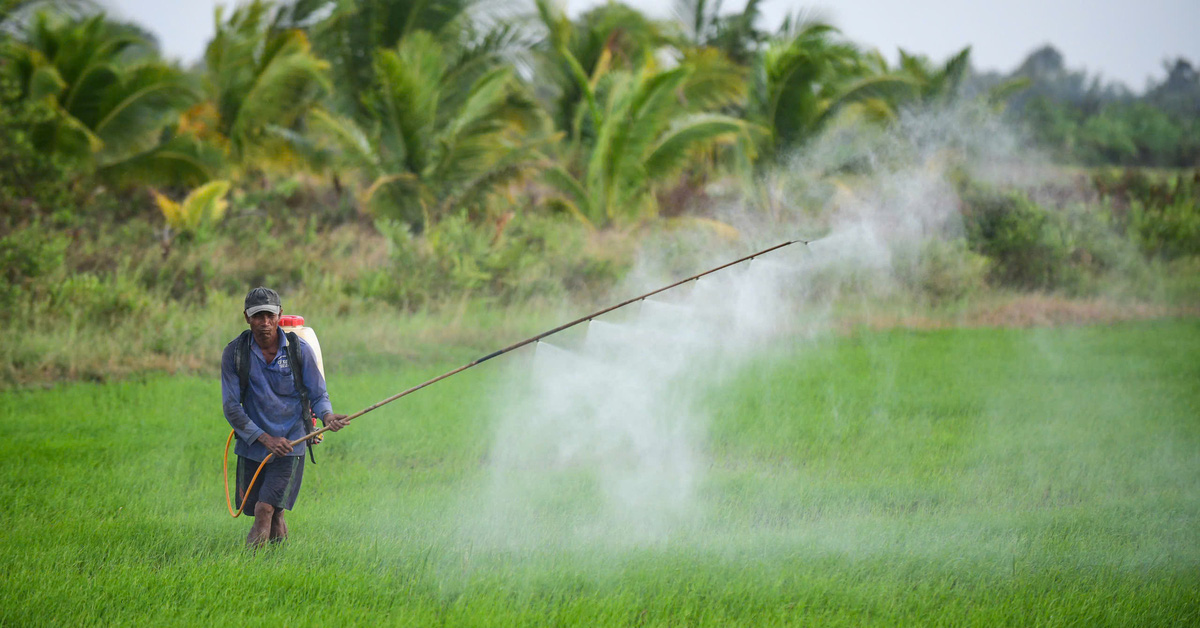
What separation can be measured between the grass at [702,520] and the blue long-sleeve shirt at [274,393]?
0.55 metres

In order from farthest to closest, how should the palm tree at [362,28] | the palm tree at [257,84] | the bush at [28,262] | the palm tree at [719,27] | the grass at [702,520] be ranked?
1. the palm tree at [719,27]
2. the palm tree at [362,28]
3. the palm tree at [257,84]
4. the bush at [28,262]
5. the grass at [702,520]

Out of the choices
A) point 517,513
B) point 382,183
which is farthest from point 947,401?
point 382,183

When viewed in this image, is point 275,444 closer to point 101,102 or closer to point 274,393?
point 274,393

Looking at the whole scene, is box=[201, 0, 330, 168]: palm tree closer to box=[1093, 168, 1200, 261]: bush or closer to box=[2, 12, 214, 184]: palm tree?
box=[2, 12, 214, 184]: palm tree

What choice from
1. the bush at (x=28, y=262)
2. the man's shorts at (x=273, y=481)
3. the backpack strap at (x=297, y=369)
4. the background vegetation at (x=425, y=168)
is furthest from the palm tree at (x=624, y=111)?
the man's shorts at (x=273, y=481)

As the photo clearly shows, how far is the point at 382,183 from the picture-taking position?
581 inches

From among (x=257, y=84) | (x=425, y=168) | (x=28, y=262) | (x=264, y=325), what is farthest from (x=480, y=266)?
(x=264, y=325)

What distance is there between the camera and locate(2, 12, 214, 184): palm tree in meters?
14.2

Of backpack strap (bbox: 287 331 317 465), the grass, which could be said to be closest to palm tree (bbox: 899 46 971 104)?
the grass

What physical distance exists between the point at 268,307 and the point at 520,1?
47.4 feet

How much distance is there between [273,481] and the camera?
4.46m

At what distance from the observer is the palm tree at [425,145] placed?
49.1 ft

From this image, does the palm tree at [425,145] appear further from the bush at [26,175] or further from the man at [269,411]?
the man at [269,411]

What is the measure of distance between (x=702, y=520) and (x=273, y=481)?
2252 mm
